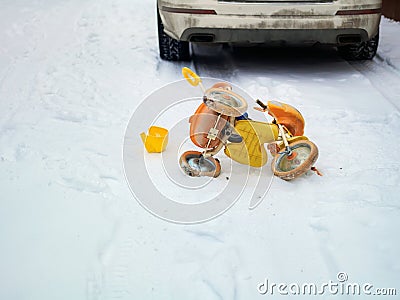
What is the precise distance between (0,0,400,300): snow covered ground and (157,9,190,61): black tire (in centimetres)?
24

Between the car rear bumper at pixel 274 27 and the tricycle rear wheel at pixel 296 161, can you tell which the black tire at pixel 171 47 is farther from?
the tricycle rear wheel at pixel 296 161

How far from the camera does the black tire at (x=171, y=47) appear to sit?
5.25 metres

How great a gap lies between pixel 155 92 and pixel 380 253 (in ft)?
8.30

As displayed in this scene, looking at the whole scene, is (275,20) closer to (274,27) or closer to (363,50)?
(274,27)

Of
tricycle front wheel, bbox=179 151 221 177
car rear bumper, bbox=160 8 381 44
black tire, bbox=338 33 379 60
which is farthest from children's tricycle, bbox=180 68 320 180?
black tire, bbox=338 33 379 60

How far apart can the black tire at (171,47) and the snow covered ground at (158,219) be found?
245mm

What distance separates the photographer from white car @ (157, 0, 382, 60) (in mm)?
4430

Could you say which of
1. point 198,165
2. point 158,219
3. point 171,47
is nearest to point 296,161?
point 198,165

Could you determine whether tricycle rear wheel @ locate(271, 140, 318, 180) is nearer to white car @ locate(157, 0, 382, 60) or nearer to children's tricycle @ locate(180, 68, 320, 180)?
children's tricycle @ locate(180, 68, 320, 180)

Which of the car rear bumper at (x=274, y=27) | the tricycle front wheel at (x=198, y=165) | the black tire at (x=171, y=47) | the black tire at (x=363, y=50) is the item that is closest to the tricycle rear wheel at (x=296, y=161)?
the tricycle front wheel at (x=198, y=165)

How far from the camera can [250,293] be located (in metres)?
2.24

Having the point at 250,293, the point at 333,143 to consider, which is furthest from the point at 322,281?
the point at 333,143

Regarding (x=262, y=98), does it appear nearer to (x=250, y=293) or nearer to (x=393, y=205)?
(x=393, y=205)

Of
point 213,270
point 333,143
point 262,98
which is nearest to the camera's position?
point 213,270
